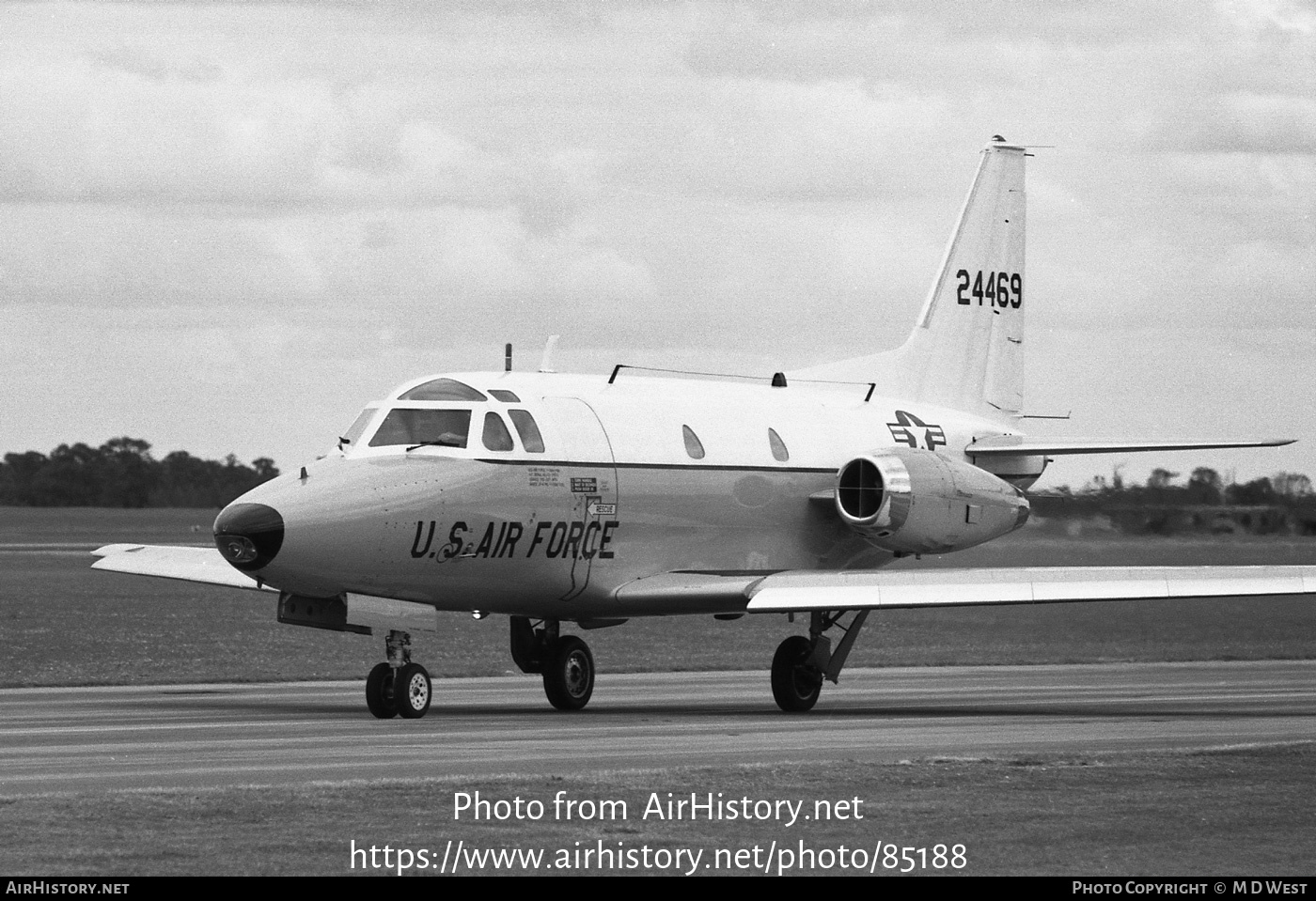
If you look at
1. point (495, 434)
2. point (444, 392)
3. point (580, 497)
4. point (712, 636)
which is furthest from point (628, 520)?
point (712, 636)

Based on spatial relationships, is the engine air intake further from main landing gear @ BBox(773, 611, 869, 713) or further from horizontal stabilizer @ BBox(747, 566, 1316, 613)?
horizontal stabilizer @ BBox(747, 566, 1316, 613)

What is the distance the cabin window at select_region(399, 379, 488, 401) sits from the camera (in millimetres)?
25391

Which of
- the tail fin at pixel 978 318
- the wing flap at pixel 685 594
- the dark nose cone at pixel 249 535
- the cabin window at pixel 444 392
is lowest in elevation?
the wing flap at pixel 685 594

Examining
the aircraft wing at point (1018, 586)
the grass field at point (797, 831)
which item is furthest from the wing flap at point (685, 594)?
the grass field at point (797, 831)

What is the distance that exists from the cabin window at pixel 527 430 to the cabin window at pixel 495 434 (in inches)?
6.9

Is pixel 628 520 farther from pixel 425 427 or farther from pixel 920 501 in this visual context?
pixel 920 501

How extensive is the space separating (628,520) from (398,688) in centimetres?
404

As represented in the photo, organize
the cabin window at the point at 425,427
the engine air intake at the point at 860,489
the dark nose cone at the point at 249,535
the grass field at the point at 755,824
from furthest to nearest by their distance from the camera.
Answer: the engine air intake at the point at 860,489, the cabin window at the point at 425,427, the dark nose cone at the point at 249,535, the grass field at the point at 755,824

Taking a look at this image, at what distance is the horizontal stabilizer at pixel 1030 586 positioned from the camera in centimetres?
2527

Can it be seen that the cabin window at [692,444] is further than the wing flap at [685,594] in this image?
Yes

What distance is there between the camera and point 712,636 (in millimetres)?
46344

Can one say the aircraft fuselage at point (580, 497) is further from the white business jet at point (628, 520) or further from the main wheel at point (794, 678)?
the main wheel at point (794, 678)

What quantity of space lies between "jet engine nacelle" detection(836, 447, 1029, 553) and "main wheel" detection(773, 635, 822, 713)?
2373 mm
